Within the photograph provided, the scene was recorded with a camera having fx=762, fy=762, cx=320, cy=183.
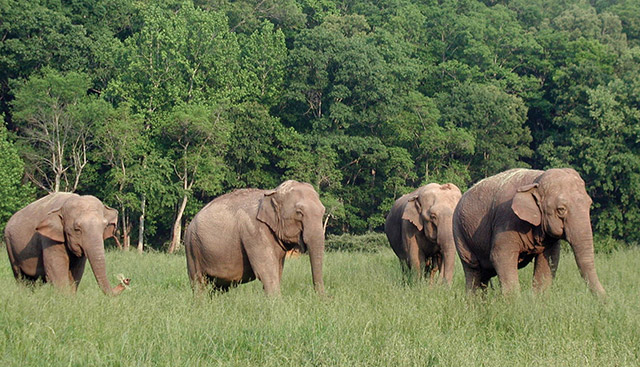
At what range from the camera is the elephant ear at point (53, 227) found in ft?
34.9

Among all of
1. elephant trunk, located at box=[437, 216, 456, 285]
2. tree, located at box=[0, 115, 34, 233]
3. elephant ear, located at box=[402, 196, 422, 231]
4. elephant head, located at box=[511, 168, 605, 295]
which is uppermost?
elephant head, located at box=[511, 168, 605, 295]

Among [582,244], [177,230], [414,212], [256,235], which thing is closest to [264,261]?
[256,235]

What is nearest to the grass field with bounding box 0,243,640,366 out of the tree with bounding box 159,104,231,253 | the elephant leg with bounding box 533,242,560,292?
the elephant leg with bounding box 533,242,560,292

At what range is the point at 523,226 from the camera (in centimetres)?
918

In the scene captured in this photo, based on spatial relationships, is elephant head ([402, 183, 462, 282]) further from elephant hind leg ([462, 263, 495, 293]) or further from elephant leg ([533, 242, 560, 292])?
elephant leg ([533, 242, 560, 292])

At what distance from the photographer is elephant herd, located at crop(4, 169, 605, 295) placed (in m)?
8.88

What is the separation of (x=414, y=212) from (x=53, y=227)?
622 centimetres

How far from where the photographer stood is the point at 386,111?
1623 inches

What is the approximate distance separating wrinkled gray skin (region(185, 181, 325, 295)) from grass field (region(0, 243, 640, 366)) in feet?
2.00

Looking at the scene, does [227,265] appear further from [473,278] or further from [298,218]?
[473,278]

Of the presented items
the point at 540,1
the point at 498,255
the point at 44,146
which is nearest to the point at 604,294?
the point at 498,255

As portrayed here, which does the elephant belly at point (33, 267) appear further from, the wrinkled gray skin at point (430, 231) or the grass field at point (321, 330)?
the wrinkled gray skin at point (430, 231)

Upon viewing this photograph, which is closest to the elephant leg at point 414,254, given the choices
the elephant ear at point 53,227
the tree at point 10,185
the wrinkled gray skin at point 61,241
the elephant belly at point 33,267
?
the wrinkled gray skin at point 61,241

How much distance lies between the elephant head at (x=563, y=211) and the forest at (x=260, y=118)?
2582cm
